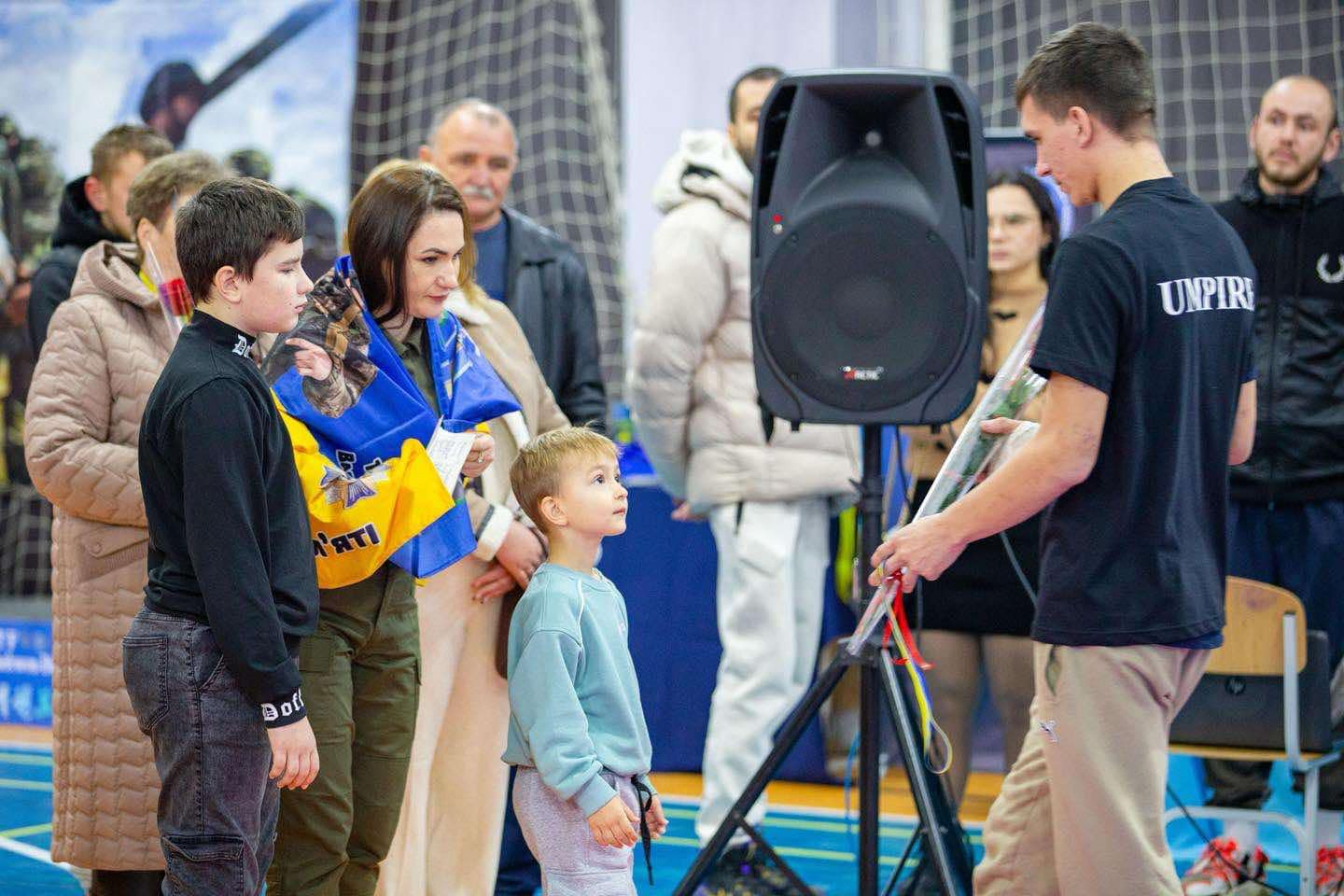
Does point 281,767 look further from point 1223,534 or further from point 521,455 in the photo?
point 1223,534

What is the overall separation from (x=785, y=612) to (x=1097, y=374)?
159cm

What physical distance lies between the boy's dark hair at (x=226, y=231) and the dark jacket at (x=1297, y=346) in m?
2.97

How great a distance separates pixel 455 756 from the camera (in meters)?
2.90

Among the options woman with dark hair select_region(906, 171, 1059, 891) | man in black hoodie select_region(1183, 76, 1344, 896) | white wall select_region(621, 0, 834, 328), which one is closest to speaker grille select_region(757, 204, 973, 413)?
woman with dark hair select_region(906, 171, 1059, 891)

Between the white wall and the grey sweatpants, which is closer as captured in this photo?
the grey sweatpants

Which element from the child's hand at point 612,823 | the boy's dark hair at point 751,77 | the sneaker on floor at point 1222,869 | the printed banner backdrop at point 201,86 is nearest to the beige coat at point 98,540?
the child's hand at point 612,823

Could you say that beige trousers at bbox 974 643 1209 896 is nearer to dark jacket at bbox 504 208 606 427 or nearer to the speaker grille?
the speaker grille

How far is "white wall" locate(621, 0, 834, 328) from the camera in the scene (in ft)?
21.5

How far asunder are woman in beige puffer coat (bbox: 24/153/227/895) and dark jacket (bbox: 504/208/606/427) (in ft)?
2.89

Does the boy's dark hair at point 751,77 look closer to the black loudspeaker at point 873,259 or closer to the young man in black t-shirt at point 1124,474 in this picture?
the black loudspeaker at point 873,259

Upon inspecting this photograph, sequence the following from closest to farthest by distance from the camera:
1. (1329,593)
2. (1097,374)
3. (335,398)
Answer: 1. (1097,374)
2. (335,398)
3. (1329,593)

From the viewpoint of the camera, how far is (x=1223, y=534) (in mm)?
2406

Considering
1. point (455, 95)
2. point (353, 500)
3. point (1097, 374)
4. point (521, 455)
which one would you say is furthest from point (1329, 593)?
point (455, 95)

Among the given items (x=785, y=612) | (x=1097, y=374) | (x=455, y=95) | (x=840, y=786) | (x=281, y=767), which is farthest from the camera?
(x=455, y=95)
